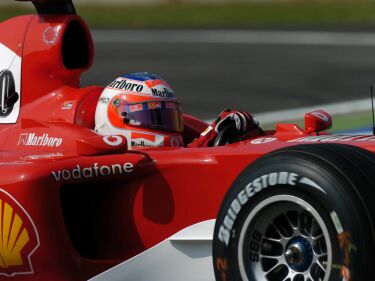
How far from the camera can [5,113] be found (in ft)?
20.5

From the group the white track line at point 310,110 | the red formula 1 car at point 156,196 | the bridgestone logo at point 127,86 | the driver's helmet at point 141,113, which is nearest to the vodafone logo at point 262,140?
the red formula 1 car at point 156,196

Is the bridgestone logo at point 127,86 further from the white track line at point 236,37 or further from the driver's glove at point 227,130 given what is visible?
the white track line at point 236,37

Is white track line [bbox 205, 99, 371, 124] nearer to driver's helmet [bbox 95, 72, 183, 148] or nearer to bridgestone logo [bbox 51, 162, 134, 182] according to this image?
driver's helmet [bbox 95, 72, 183, 148]

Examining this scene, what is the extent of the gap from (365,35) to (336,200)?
47.0ft

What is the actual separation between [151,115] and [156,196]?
651 mm

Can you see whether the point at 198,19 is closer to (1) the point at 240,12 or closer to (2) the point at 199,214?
(1) the point at 240,12

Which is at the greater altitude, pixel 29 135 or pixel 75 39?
pixel 75 39

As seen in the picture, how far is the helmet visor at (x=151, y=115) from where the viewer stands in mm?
5797

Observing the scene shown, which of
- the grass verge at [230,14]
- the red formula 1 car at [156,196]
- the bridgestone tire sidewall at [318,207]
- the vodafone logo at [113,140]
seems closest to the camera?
the bridgestone tire sidewall at [318,207]

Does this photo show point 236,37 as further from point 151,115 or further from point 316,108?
point 151,115

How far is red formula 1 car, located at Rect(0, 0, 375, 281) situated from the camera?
180 inches

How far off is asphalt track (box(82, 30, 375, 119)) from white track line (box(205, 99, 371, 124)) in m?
0.23

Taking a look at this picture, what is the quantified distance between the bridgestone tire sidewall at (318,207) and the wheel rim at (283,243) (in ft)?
0.10

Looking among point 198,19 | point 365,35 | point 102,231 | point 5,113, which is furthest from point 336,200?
point 198,19
